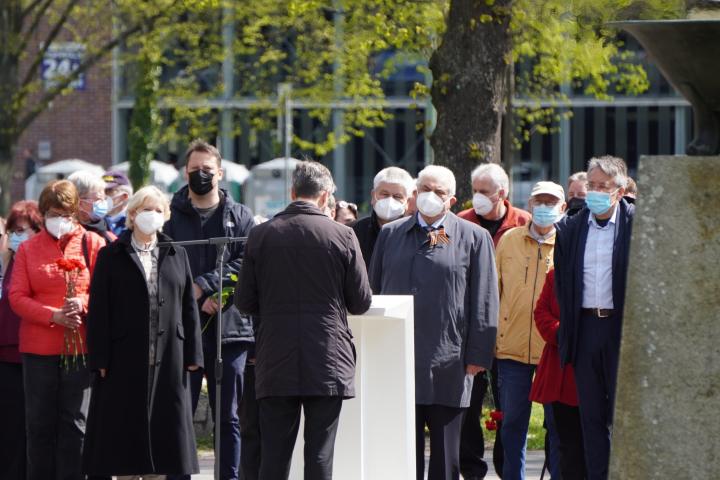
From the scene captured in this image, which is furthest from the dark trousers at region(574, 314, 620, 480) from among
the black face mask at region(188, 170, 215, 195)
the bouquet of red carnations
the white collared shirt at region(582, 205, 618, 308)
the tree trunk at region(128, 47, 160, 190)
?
the tree trunk at region(128, 47, 160, 190)

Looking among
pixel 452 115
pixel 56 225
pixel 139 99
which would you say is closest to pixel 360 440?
pixel 56 225

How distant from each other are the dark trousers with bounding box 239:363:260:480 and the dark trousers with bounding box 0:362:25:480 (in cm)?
167

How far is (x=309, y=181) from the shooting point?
315 inches

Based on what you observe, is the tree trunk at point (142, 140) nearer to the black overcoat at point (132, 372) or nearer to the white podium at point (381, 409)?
the black overcoat at point (132, 372)

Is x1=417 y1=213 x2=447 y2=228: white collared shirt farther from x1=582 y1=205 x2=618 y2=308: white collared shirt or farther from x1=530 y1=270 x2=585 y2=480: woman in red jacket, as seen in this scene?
x1=582 y1=205 x2=618 y2=308: white collared shirt

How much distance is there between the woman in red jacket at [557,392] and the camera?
8.86 meters

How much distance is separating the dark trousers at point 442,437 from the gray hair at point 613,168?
1600 millimetres

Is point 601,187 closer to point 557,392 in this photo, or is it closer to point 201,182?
point 557,392

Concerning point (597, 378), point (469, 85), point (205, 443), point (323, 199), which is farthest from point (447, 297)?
point (469, 85)

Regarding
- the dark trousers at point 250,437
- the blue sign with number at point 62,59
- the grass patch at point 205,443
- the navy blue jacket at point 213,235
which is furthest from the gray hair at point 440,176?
the blue sign with number at point 62,59

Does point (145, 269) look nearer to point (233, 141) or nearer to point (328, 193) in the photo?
point (328, 193)

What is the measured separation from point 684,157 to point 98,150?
3620 centimetres

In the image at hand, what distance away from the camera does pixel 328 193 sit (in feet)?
26.7

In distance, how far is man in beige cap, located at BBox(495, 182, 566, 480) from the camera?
9609mm
